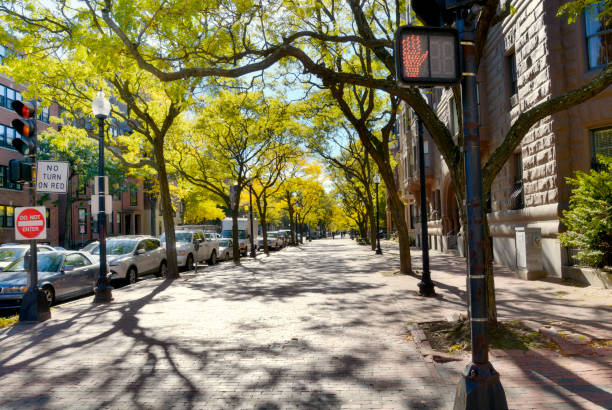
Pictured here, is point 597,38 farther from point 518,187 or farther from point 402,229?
point 402,229

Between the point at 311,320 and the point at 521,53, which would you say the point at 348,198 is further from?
the point at 311,320

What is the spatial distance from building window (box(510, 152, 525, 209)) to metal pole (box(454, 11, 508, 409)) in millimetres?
12475

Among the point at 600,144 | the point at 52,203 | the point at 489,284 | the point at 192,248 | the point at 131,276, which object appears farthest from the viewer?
the point at 52,203

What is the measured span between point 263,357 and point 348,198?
1958 inches

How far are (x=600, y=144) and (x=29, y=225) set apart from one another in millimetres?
13927

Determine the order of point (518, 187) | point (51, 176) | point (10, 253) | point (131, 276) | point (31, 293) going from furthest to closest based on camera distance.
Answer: point (131, 276), point (518, 187), point (10, 253), point (51, 176), point (31, 293)

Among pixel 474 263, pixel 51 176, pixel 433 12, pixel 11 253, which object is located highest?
pixel 433 12

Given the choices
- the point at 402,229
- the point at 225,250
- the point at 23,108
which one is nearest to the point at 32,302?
the point at 23,108

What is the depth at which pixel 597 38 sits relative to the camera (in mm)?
12531

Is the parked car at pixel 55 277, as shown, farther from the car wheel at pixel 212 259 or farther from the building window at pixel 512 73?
the building window at pixel 512 73

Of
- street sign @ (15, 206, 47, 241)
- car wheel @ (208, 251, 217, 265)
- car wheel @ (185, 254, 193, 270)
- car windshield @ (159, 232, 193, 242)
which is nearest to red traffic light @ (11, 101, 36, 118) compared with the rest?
street sign @ (15, 206, 47, 241)

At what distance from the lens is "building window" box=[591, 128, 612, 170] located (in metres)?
12.5

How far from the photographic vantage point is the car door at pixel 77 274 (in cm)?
1251

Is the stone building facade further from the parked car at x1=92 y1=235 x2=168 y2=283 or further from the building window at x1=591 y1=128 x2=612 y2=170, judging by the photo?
the parked car at x1=92 y1=235 x2=168 y2=283
